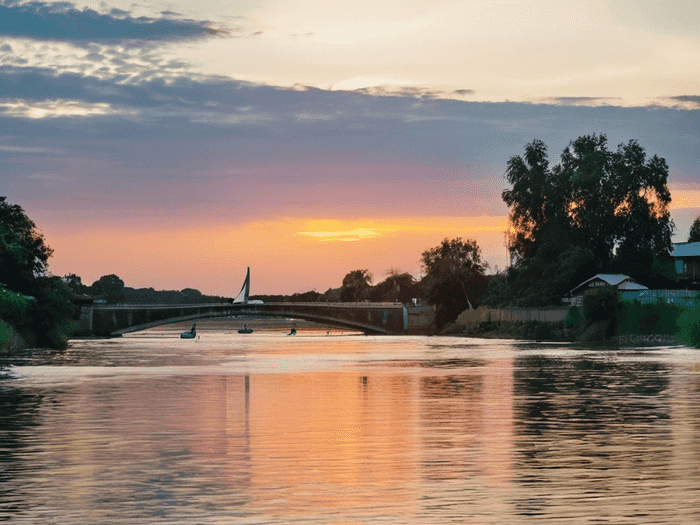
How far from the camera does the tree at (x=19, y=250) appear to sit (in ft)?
355

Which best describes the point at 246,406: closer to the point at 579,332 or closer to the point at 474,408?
the point at 474,408

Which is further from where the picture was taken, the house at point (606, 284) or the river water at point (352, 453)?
the house at point (606, 284)

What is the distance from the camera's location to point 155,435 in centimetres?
3200

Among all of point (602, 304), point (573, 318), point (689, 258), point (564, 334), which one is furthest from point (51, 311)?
point (689, 258)

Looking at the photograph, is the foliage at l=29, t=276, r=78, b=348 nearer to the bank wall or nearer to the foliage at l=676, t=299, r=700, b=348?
the foliage at l=676, t=299, r=700, b=348

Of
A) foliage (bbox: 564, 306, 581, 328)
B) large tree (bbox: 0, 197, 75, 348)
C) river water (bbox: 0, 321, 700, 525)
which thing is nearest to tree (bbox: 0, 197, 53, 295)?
large tree (bbox: 0, 197, 75, 348)

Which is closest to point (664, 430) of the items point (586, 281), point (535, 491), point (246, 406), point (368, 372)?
point (535, 491)

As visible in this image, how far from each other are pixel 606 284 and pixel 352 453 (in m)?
131

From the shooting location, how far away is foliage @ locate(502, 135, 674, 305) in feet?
545

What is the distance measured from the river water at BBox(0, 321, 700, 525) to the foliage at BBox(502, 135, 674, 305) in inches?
4365

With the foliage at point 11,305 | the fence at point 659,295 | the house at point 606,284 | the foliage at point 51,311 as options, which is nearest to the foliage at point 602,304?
the fence at point 659,295

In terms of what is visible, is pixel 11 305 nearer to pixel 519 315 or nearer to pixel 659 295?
pixel 659 295

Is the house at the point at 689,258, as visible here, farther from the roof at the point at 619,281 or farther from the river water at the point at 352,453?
the river water at the point at 352,453

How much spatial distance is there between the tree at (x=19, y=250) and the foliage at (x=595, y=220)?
248 ft
